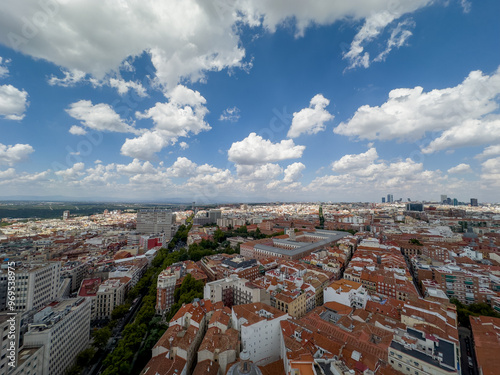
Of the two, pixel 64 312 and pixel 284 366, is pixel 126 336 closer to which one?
pixel 64 312

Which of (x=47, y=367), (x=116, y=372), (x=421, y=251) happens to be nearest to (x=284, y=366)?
(x=116, y=372)

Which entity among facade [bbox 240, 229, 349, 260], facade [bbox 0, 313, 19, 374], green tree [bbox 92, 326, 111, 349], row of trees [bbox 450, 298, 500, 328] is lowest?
green tree [bbox 92, 326, 111, 349]

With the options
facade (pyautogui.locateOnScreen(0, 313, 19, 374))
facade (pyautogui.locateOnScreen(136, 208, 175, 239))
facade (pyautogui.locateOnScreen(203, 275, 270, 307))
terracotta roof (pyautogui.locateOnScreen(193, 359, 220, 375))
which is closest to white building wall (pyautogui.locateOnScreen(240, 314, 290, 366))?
terracotta roof (pyautogui.locateOnScreen(193, 359, 220, 375))

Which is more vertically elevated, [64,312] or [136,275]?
[64,312]

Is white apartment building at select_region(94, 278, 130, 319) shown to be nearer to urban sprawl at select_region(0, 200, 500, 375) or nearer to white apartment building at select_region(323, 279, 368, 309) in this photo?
urban sprawl at select_region(0, 200, 500, 375)

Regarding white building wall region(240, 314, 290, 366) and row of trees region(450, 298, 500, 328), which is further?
row of trees region(450, 298, 500, 328)
